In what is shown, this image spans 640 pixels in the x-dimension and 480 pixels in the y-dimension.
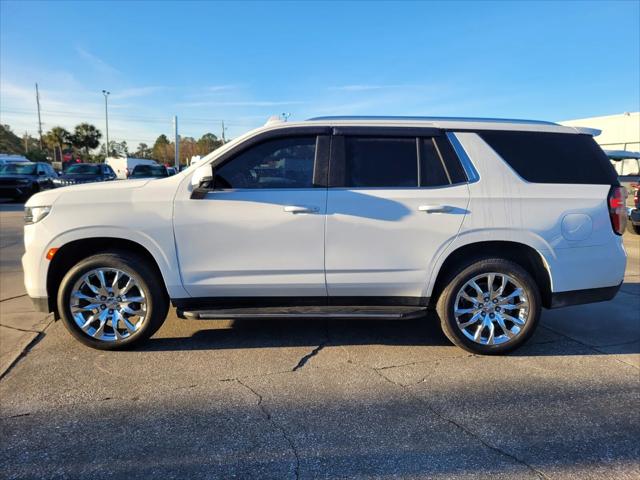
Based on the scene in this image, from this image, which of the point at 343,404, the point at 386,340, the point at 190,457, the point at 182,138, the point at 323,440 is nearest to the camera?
the point at 190,457

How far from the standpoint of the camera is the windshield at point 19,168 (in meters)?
18.6

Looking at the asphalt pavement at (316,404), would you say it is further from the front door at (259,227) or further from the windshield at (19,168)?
the windshield at (19,168)

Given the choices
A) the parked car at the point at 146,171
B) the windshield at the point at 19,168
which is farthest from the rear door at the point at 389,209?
the windshield at the point at 19,168

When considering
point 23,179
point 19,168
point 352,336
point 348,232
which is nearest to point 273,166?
point 348,232

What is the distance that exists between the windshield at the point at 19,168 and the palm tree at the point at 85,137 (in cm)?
5361

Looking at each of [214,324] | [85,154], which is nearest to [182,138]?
[85,154]

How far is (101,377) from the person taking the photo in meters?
3.46

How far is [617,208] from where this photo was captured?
3.83 meters

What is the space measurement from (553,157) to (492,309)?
1.39 metres

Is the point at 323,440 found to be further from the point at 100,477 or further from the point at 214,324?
the point at 214,324

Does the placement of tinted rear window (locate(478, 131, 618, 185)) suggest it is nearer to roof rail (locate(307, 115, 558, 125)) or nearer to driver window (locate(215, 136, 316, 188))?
roof rail (locate(307, 115, 558, 125))

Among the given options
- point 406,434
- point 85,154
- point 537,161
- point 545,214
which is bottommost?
point 406,434

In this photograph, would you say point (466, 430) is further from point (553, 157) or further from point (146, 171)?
point (146, 171)

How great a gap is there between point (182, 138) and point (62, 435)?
7971 centimetres
